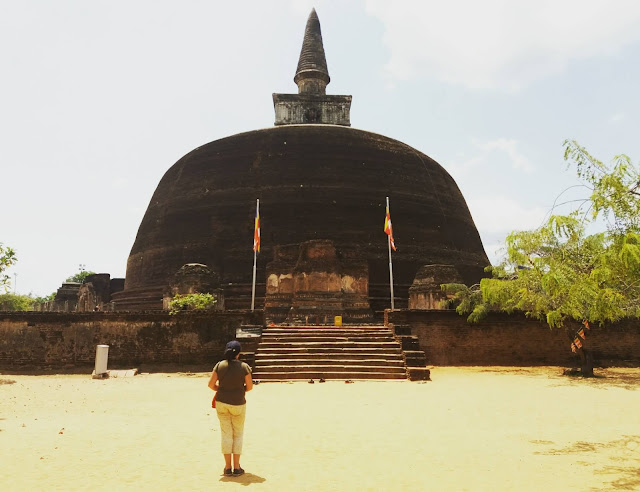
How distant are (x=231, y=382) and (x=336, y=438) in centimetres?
181

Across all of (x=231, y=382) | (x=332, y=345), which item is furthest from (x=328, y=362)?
(x=231, y=382)

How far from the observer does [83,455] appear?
487 centimetres

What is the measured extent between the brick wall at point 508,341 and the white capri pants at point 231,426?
30.2 feet

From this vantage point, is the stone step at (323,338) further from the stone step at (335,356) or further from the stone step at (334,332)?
the stone step at (335,356)

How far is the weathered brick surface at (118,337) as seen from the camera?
41.4 ft

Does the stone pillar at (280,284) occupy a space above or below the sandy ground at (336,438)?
above

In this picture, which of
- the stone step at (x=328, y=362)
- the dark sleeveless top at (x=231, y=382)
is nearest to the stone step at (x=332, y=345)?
the stone step at (x=328, y=362)

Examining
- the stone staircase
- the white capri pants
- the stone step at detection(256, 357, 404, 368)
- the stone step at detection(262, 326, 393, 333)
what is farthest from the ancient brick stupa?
the white capri pants

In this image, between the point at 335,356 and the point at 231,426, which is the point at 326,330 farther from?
the point at 231,426

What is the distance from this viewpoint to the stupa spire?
1173 inches

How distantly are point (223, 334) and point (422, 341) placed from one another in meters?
4.97

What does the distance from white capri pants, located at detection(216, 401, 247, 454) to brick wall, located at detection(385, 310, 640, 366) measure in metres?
9.19

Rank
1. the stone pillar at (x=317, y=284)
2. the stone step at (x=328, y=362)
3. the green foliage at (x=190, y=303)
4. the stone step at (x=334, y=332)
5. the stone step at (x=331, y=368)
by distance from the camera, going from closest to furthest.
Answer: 1. the stone step at (x=331, y=368)
2. the stone step at (x=328, y=362)
3. the stone step at (x=334, y=332)
4. the green foliage at (x=190, y=303)
5. the stone pillar at (x=317, y=284)

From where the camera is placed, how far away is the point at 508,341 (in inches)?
527
